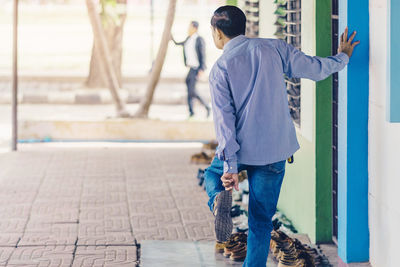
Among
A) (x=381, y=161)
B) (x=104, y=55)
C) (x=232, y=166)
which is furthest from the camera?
(x=104, y=55)

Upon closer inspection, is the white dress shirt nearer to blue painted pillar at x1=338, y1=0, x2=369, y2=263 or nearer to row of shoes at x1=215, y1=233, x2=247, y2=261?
row of shoes at x1=215, y1=233, x2=247, y2=261

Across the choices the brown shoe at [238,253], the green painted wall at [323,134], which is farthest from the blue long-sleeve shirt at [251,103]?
the green painted wall at [323,134]

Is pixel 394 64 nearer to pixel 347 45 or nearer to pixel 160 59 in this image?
pixel 347 45

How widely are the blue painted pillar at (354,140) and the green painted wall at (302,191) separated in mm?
1338

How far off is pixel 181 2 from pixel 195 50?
26.3 m

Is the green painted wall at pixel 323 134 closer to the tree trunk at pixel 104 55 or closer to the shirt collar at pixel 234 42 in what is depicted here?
the shirt collar at pixel 234 42

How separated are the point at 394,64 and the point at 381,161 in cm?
70

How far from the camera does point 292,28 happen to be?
7.83 m

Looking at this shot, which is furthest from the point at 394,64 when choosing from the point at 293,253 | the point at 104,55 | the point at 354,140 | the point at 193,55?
the point at 193,55

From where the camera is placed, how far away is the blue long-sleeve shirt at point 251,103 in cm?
514

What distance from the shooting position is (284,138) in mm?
5258

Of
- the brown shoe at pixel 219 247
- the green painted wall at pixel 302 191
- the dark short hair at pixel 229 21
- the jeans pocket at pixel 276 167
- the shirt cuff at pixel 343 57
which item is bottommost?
the brown shoe at pixel 219 247

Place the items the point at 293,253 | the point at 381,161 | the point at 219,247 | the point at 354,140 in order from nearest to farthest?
the point at 381,161
the point at 354,140
the point at 293,253
the point at 219,247

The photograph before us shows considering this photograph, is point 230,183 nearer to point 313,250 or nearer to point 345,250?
point 345,250
